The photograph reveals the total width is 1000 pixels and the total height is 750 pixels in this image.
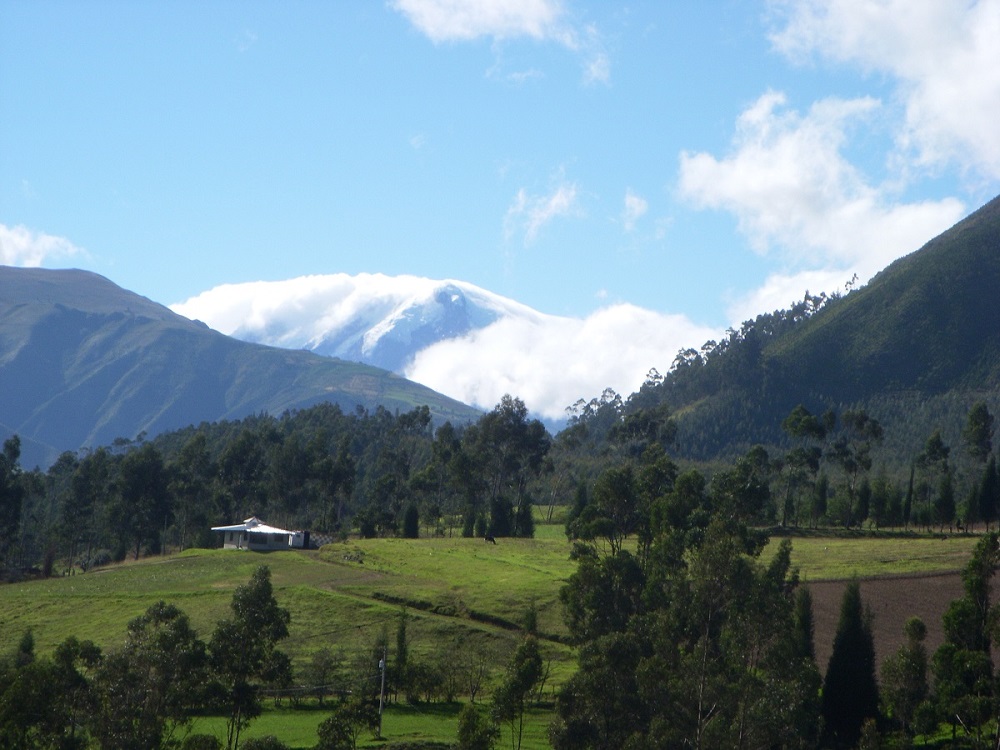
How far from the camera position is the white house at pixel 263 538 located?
93812 mm

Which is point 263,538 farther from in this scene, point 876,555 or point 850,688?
point 850,688

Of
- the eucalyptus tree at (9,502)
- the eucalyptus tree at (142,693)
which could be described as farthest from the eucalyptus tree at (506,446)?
the eucalyptus tree at (142,693)

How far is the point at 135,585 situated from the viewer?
7506 cm

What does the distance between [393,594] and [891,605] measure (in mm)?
28426

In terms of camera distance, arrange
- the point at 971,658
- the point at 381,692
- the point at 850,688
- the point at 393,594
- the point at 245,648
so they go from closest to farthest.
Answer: the point at 245,648, the point at 971,658, the point at 850,688, the point at 381,692, the point at 393,594

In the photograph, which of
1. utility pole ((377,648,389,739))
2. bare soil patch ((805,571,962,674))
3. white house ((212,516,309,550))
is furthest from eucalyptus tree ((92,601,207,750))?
white house ((212,516,309,550))

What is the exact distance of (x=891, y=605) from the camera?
195 ft

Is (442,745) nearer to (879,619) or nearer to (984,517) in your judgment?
(879,619)

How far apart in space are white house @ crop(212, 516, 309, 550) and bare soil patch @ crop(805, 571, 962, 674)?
150ft

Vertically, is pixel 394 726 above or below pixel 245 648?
below

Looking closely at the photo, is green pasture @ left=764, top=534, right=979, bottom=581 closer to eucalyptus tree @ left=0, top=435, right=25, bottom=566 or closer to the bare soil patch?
the bare soil patch

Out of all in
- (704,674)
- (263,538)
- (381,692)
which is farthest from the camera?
(263,538)

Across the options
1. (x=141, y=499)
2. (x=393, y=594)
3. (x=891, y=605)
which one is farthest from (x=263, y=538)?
(x=891, y=605)

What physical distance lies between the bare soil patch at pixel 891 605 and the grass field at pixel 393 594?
0.64ft
